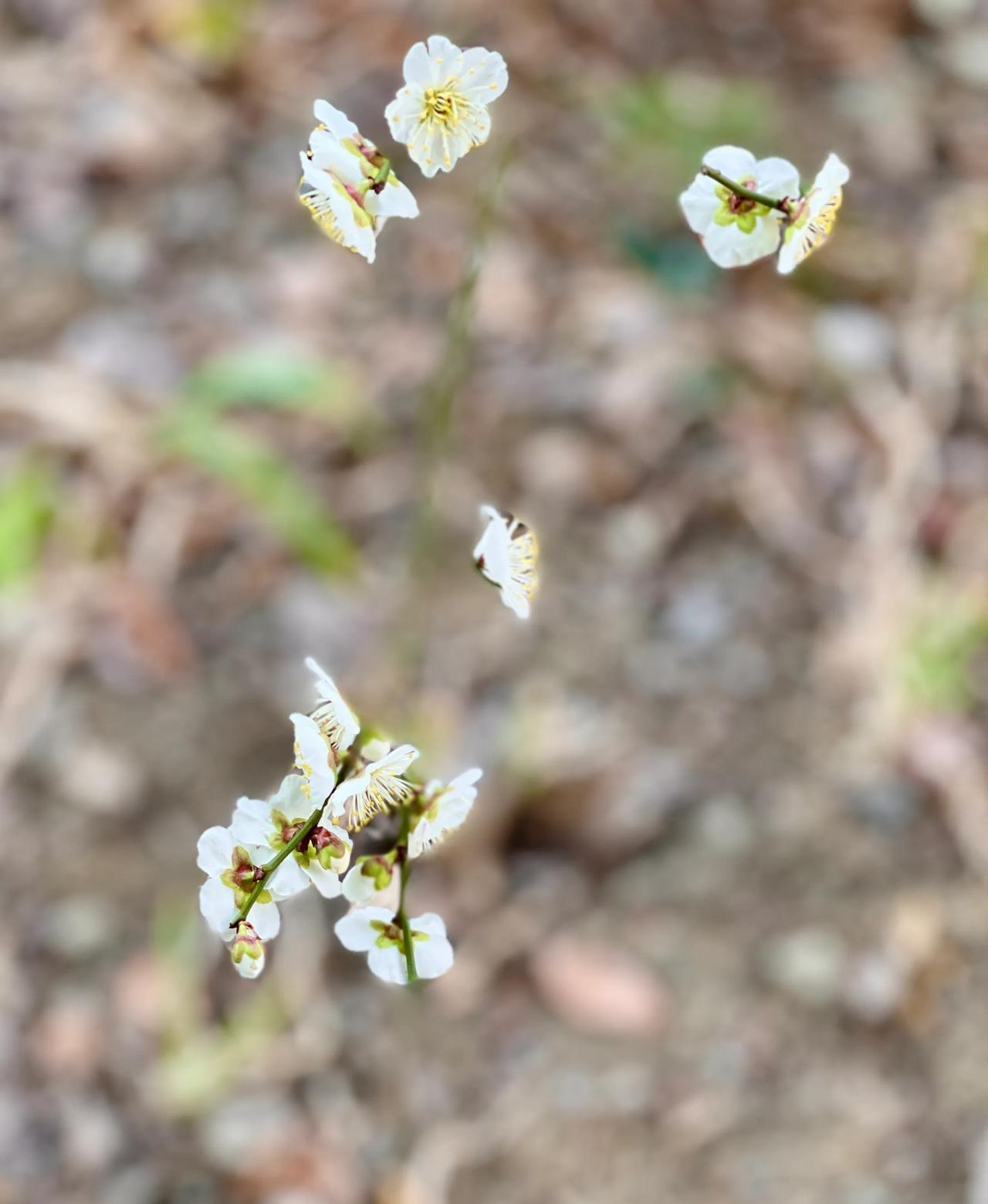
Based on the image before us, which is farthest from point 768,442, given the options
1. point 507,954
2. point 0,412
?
point 0,412

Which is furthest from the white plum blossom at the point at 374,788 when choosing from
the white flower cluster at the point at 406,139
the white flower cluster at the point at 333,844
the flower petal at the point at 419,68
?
the flower petal at the point at 419,68

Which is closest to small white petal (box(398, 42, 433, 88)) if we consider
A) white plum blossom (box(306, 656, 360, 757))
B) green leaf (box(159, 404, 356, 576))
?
white plum blossom (box(306, 656, 360, 757))

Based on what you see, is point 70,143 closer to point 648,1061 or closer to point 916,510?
point 916,510

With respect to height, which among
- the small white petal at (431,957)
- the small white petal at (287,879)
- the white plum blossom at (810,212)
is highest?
the white plum blossom at (810,212)

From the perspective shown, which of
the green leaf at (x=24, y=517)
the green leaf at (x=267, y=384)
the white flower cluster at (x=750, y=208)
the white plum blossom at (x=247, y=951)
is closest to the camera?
the white plum blossom at (x=247, y=951)

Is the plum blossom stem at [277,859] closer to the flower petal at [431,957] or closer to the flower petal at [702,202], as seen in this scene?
the flower petal at [431,957]

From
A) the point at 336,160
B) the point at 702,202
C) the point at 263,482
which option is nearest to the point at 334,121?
the point at 336,160

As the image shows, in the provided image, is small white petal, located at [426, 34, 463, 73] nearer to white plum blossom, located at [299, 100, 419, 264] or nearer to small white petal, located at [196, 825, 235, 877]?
white plum blossom, located at [299, 100, 419, 264]
